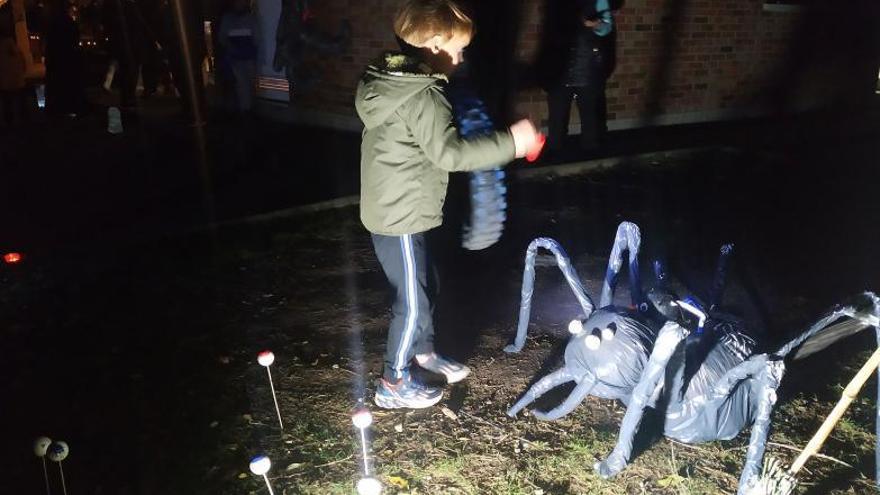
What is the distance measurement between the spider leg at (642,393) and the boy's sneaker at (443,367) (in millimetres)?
920

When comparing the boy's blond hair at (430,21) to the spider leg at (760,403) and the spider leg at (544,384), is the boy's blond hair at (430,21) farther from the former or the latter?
the spider leg at (760,403)

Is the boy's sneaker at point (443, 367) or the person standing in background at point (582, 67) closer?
the boy's sneaker at point (443, 367)

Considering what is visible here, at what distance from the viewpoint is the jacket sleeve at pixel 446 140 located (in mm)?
2602

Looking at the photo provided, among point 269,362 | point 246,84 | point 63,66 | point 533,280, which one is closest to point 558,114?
point 533,280

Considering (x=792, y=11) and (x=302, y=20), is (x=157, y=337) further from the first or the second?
(x=792, y=11)

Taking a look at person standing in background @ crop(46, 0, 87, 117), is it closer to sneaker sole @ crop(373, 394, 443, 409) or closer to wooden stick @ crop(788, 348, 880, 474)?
sneaker sole @ crop(373, 394, 443, 409)

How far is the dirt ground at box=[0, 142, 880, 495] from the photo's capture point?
9.37 feet

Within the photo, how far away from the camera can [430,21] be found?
2670mm

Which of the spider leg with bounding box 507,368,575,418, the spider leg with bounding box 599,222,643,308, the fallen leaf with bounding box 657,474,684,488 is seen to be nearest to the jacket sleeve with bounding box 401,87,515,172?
the spider leg with bounding box 599,222,643,308

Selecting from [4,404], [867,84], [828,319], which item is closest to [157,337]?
[4,404]

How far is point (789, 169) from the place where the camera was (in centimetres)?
786

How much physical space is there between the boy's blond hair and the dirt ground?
0.88 meters

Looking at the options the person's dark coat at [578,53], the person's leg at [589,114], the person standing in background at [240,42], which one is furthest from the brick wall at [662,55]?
the person's leg at [589,114]

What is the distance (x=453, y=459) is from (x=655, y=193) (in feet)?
15.7
